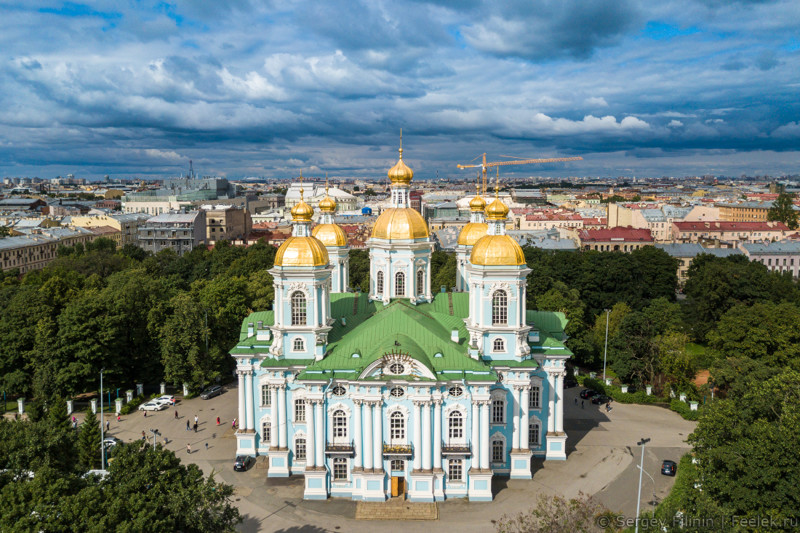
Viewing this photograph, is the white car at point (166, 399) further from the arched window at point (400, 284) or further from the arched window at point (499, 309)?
the arched window at point (499, 309)

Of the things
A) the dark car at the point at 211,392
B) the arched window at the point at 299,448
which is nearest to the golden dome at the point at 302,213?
the arched window at the point at 299,448

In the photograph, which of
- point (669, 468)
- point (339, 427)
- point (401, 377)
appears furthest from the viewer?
point (669, 468)

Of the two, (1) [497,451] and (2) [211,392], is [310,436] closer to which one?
(1) [497,451]

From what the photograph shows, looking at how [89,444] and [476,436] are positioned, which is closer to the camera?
[476,436]

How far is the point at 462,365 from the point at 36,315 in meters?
34.8

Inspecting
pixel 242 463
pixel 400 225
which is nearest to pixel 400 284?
pixel 400 225

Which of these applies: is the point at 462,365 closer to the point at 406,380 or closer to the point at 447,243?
the point at 406,380

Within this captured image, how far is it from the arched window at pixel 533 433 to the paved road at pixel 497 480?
1139 millimetres

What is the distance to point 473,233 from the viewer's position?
4356 centimetres

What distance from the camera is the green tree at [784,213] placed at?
393 feet

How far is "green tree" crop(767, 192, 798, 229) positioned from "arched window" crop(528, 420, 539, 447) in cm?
10622

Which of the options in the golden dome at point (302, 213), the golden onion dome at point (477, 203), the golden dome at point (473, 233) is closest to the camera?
the golden dome at point (302, 213)

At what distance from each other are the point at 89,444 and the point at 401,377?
59.2 feet

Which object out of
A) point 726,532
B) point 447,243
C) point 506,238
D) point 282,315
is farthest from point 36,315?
point 447,243
